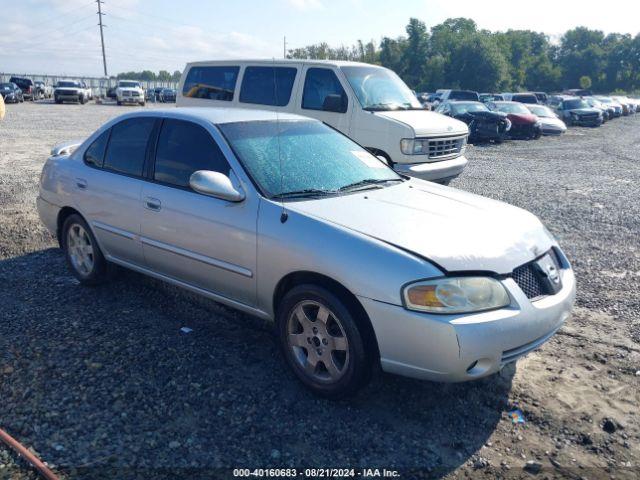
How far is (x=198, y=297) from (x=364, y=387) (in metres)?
2.14

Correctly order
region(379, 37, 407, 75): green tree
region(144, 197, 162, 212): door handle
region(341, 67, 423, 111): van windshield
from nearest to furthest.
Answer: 1. region(144, 197, 162, 212): door handle
2. region(341, 67, 423, 111): van windshield
3. region(379, 37, 407, 75): green tree

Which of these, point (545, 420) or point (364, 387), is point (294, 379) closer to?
point (364, 387)

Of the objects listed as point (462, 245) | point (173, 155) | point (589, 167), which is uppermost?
point (173, 155)

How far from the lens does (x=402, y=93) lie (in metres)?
9.24

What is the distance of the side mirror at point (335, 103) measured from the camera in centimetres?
844

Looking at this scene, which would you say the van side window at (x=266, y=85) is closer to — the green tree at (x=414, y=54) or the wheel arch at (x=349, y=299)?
the wheel arch at (x=349, y=299)

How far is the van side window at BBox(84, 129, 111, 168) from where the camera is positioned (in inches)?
193

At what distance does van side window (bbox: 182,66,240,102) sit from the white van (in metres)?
0.02

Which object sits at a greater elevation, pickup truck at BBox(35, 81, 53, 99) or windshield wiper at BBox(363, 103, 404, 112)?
windshield wiper at BBox(363, 103, 404, 112)

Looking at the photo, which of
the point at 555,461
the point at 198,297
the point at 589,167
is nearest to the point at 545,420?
the point at 555,461

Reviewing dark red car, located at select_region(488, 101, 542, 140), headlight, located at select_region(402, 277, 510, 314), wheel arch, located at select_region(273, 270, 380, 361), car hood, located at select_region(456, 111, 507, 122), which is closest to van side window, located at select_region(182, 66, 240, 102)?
wheel arch, located at select_region(273, 270, 380, 361)

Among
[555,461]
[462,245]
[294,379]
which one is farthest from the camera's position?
[294,379]

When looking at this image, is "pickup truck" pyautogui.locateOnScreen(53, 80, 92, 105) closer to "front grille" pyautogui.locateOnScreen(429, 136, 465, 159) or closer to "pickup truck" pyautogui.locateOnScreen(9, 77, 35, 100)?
"pickup truck" pyautogui.locateOnScreen(9, 77, 35, 100)

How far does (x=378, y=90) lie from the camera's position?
8.82m
